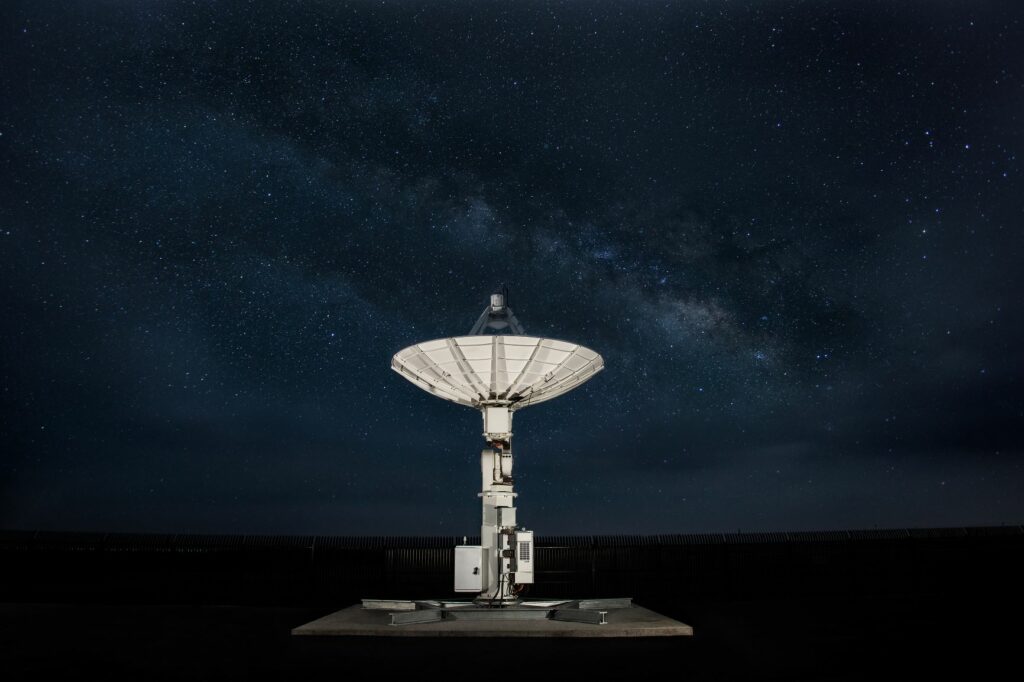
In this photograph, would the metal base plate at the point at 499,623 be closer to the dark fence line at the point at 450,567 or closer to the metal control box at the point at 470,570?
the metal control box at the point at 470,570

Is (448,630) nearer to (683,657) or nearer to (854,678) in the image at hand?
(683,657)

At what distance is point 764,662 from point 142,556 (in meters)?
20.8

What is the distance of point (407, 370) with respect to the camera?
19859 millimetres

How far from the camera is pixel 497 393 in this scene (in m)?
18.7

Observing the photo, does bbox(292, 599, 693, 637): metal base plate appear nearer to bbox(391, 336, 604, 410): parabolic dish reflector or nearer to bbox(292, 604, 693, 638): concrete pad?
bbox(292, 604, 693, 638): concrete pad

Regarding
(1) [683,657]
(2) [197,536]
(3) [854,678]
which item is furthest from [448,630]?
(2) [197,536]

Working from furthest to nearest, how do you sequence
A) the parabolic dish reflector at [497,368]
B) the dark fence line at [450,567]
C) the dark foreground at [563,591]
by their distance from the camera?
the dark fence line at [450,567], the parabolic dish reflector at [497,368], the dark foreground at [563,591]

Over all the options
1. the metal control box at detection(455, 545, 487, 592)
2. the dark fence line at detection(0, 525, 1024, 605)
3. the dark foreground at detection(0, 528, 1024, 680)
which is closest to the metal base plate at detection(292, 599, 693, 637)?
the metal control box at detection(455, 545, 487, 592)

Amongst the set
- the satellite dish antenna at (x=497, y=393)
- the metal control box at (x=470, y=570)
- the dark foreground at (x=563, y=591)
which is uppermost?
the satellite dish antenna at (x=497, y=393)

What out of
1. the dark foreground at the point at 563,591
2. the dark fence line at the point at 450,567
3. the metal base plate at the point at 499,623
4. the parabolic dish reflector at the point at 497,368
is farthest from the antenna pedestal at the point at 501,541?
the dark fence line at the point at 450,567

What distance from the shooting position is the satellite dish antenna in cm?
1762

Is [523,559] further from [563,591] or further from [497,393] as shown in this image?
[563,591]

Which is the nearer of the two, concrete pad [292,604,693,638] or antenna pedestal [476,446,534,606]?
concrete pad [292,604,693,638]

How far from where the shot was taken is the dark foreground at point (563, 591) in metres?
10.9
